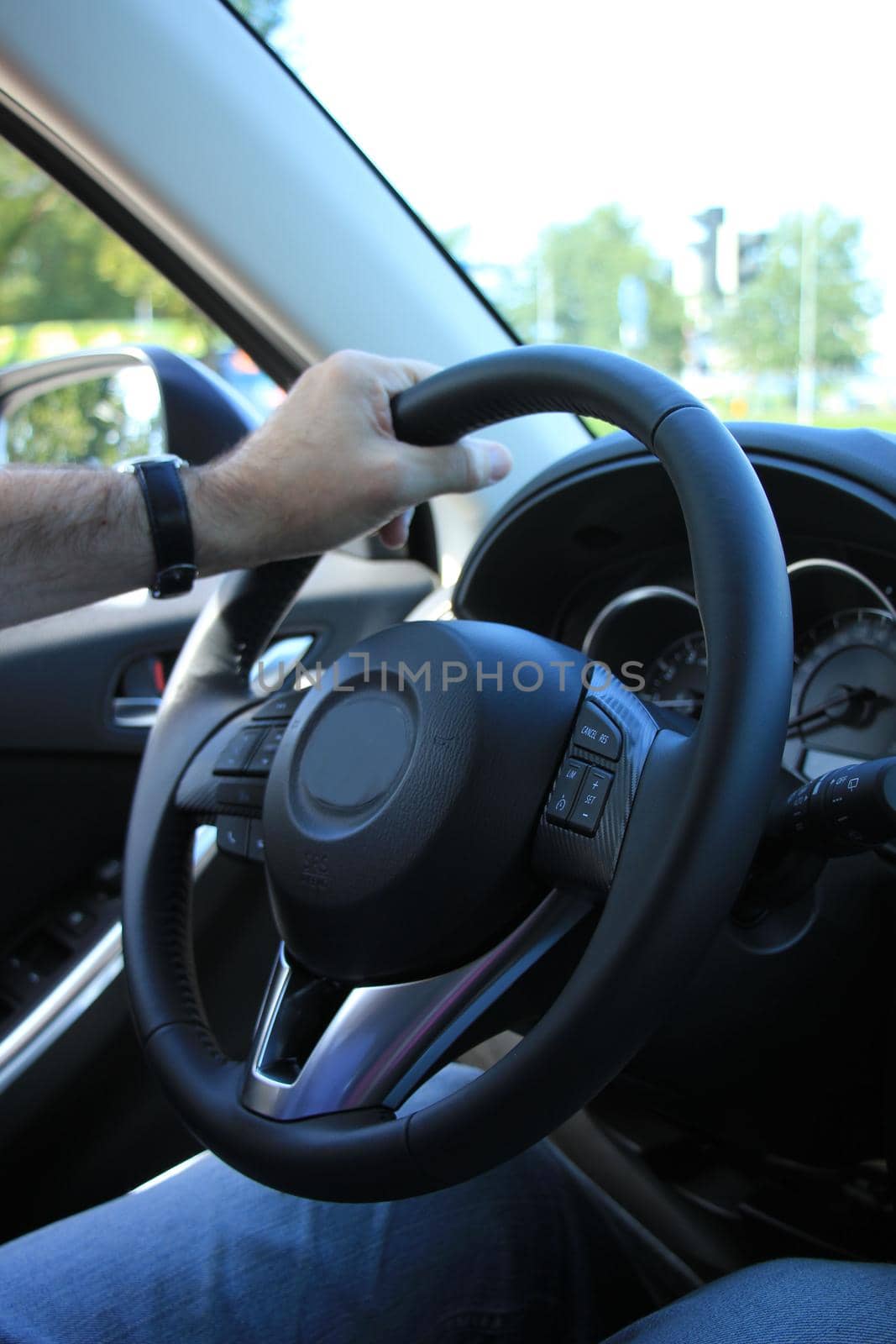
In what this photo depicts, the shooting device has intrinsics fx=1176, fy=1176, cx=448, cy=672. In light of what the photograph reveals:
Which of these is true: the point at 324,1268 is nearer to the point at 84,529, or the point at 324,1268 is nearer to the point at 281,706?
the point at 281,706

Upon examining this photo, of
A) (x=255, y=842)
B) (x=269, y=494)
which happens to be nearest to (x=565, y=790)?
(x=255, y=842)

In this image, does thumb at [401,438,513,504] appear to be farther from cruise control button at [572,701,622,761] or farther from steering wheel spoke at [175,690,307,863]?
cruise control button at [572,701,622,761]

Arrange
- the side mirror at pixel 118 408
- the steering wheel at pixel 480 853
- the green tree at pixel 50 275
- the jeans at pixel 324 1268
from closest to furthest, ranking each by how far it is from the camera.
A: the steering wheel at pixel 480 853 < the jeans at pixel 324 1268 < the side mirror at pixel 118 408 < the green tree at pixel 50 275

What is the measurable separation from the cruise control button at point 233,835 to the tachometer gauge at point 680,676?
0.48m

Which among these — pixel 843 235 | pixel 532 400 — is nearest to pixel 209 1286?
pixel 532 400

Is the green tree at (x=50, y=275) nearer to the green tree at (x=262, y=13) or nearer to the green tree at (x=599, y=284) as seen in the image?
the green tree at (x=262, y=13)

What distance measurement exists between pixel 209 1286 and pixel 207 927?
30.1 inches

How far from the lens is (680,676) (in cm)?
139

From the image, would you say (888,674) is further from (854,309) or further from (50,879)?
(50,879)

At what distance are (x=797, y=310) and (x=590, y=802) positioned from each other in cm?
120

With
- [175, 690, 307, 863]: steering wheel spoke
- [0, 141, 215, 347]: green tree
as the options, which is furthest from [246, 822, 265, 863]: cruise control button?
[0, 141, 215, 347]: green tree

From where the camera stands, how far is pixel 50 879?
1901 mm

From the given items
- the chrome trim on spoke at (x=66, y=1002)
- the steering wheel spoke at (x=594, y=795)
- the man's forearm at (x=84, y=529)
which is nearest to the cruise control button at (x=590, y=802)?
the steering wheel spoke at (x=594, y=795)

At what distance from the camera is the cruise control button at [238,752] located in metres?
1.19
